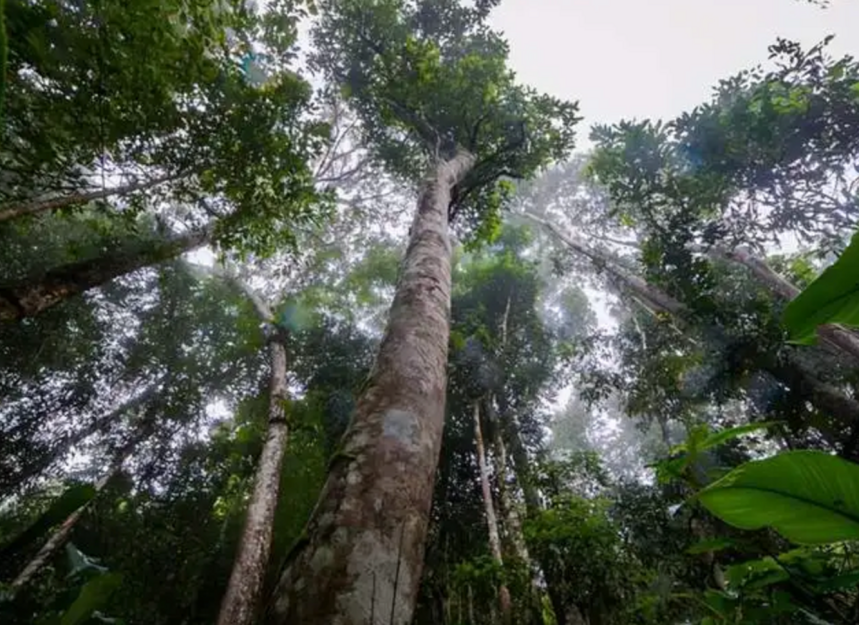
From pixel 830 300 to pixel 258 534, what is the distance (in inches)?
270

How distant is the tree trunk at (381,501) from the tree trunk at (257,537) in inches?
199

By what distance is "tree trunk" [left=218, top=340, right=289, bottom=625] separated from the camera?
5672mm

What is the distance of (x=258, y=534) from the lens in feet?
20.9

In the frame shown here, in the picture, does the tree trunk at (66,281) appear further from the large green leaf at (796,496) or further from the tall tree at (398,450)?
the large green leaf at (796,496)

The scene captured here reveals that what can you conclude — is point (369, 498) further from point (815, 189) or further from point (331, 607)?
point (815, 189)

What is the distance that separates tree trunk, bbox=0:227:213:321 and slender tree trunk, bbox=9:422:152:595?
207 centimetres

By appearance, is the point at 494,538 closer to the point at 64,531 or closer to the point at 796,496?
the point at 796,496

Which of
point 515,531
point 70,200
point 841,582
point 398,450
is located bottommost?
point 841,582

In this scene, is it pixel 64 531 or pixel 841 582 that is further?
pixel 64 531

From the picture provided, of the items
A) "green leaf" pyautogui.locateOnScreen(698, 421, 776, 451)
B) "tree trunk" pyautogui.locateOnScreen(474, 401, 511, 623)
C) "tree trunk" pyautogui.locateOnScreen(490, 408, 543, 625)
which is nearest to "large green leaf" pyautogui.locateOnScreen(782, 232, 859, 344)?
"green leaf" pyautogui.locateOnScreen(698, 421, 776, 451)

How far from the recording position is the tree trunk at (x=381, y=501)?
107cm

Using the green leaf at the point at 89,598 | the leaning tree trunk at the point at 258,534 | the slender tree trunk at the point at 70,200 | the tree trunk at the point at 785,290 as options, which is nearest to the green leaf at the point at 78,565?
the green leaf at the point at 89,598

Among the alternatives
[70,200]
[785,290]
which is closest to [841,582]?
[70,200]

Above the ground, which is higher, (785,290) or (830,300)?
(785,290)
